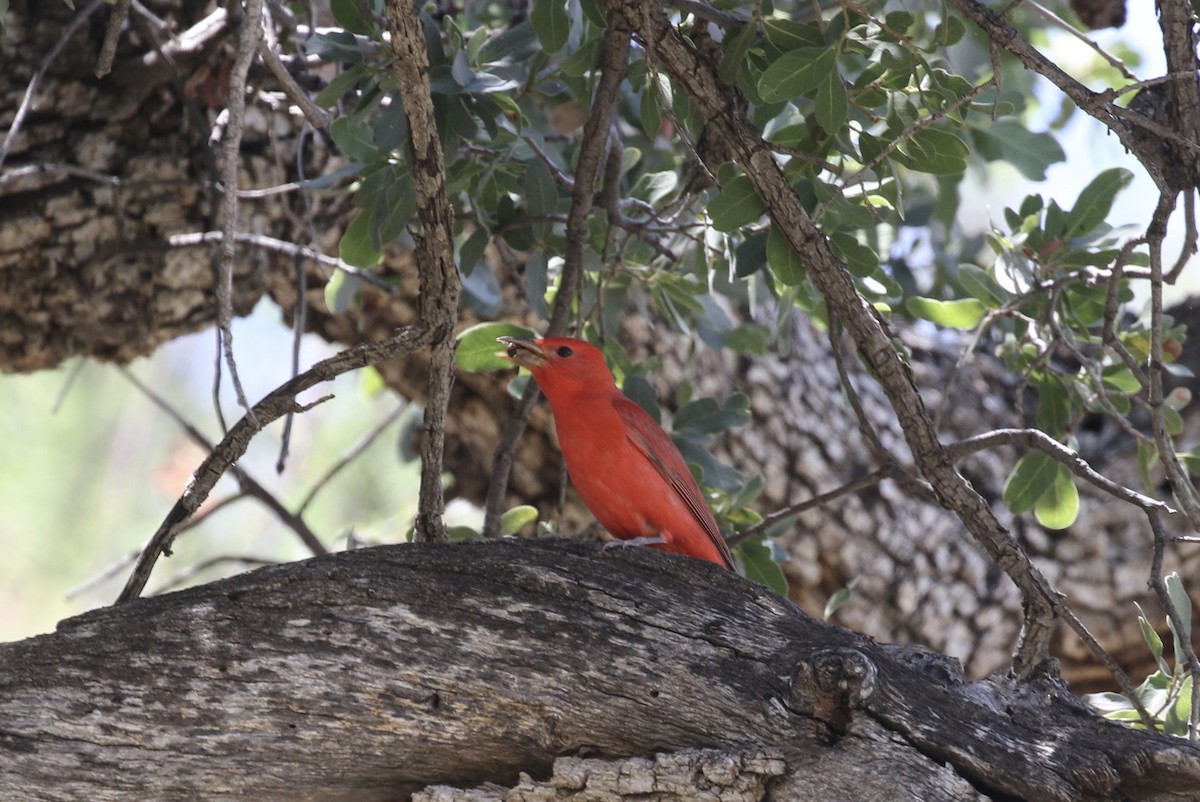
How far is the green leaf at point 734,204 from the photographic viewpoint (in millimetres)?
2809

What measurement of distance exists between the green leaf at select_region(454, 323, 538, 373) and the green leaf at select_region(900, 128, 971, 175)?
1.33 m

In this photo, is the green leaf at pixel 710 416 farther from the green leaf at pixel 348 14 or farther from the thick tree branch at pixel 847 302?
the green leaf at pixel 348 14

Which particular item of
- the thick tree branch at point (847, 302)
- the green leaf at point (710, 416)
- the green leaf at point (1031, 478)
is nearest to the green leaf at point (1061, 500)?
the green leaf at point (1031, 478)

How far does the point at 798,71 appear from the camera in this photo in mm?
2596

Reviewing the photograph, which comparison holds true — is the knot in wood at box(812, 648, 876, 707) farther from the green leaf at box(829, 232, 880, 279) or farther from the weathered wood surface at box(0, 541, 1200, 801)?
the green leaf at box(829, 232, 880, 279)

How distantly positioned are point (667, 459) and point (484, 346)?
2.15 ft

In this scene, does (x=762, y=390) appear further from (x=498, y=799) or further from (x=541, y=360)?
(x=498, y=799)

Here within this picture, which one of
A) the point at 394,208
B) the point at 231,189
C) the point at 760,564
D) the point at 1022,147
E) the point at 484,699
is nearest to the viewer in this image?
the point at 484,699

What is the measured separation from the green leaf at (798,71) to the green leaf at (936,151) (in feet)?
0.96

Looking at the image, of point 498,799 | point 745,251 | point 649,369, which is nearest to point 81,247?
point 649,369

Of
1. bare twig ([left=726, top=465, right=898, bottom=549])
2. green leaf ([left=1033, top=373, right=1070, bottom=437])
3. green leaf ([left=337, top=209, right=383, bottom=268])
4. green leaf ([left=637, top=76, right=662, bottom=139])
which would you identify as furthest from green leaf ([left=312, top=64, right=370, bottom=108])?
green leaf ([left=1033, top=373, right=1070, bottom=437])

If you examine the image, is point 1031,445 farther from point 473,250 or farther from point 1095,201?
point 473,250

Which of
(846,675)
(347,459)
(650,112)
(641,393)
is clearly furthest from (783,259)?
(347,459)

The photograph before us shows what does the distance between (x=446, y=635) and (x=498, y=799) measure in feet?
1.08
